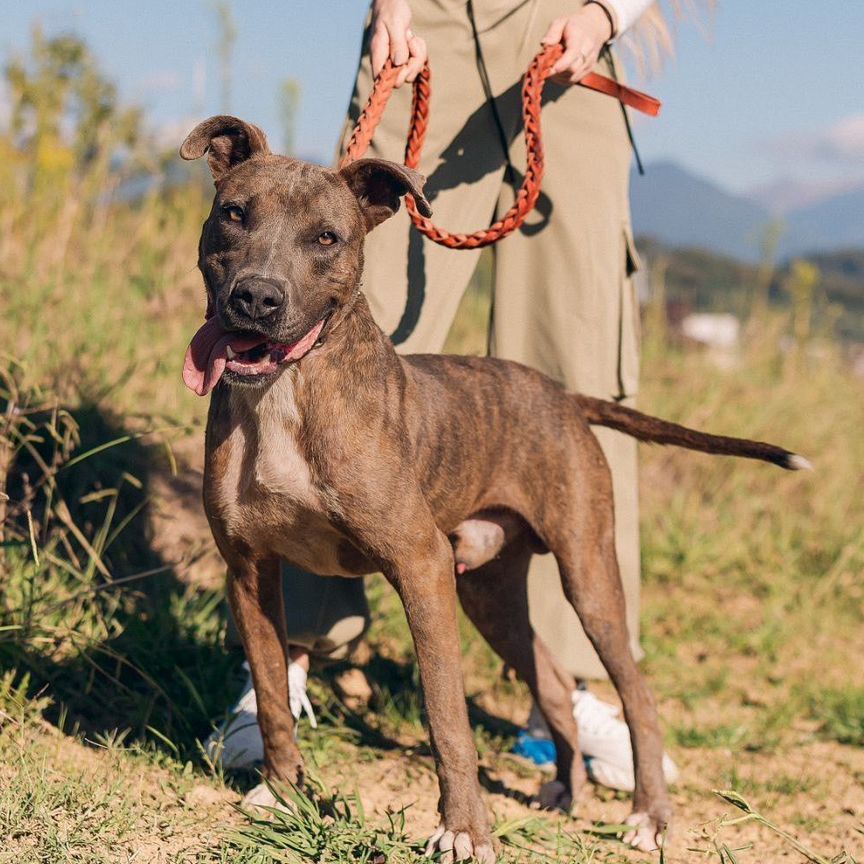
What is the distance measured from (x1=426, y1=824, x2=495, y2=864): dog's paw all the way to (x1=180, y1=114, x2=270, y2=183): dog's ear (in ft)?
5.82

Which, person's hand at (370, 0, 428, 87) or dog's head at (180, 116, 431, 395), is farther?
person's hand at (370, 0, 428, 87)

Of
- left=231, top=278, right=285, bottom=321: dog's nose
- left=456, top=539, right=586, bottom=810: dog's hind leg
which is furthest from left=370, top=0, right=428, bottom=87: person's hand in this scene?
left=456, top=539, right=586, bottom=810: dog's hind leg

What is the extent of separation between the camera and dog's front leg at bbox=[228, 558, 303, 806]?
10.0 ft

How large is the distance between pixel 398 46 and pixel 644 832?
8.07ft

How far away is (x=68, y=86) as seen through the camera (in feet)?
24.1

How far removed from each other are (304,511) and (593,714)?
1.82 metres

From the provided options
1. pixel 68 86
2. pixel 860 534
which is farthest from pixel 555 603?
pixel 68 86

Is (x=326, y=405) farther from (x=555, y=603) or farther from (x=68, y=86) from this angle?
(x=68, y=86)

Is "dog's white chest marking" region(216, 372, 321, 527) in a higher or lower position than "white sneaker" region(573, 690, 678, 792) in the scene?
higher

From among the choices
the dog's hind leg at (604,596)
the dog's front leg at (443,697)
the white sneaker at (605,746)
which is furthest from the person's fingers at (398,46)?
the white sneaker at (605,746)

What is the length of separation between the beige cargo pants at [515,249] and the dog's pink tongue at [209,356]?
3.28 feet

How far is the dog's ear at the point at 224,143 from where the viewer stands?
9.45ft

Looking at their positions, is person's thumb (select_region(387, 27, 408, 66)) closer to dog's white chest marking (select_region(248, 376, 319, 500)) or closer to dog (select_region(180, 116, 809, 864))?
dog (select_region(180, 116, 809, 864))

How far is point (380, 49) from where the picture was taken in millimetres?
3416
